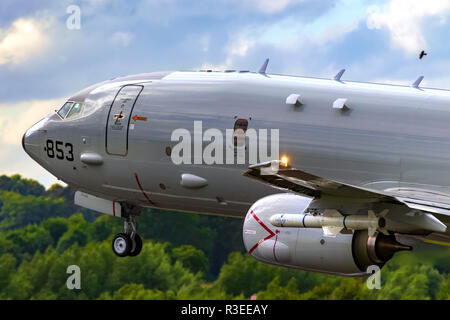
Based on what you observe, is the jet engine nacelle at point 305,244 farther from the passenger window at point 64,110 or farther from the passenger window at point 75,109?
the passenger window at point 64,110

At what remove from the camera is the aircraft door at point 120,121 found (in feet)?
100

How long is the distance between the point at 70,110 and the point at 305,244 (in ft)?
31.6

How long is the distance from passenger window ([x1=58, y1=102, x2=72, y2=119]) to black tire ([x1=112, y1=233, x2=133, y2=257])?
12.7ft

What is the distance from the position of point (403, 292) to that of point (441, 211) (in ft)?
168

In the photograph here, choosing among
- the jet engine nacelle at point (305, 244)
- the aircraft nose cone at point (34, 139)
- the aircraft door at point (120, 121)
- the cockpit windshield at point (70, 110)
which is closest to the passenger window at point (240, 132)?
the jet engine nacelle at point (305, 244)

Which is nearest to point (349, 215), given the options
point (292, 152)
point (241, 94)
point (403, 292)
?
point (292, 152)

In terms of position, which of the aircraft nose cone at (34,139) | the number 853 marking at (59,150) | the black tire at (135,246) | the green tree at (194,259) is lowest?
the black tire at (135,246)

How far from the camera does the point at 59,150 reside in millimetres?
32219

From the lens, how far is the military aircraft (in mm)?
24531

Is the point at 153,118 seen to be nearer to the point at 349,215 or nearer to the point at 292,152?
the point at 292,152

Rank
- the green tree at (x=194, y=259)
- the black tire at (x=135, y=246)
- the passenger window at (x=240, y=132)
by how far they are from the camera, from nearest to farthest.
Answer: the passenger window at (x=240, y=132)
the black tire at (x=135, y=246)
the green tree at (x=194, y=259)

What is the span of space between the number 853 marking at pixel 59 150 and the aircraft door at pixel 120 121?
5.05ft

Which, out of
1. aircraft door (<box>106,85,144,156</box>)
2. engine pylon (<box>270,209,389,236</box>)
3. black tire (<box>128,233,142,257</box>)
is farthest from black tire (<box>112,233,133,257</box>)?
engine pylon (<box>270,209,389,236</box>)

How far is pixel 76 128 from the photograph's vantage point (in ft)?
104
